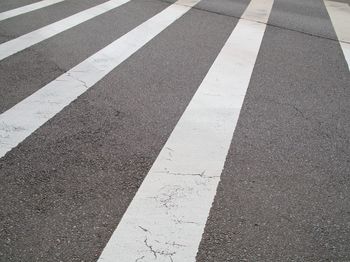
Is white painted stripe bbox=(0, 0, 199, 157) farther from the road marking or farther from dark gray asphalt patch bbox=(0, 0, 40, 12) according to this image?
the road marking

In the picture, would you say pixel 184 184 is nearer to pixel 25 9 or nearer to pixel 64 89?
pixel 64 89

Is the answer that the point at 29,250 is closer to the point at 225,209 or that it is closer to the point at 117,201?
the point at 117,201

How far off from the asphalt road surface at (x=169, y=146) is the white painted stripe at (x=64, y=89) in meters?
0.02

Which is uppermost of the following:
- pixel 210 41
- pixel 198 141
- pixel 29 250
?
pixel 210 41

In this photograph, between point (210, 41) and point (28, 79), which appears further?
point (210, 41)

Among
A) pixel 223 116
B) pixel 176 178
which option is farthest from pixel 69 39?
pixel 176 178

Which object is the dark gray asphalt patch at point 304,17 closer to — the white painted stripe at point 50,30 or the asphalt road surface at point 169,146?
the asphalt road surface at point 169,146

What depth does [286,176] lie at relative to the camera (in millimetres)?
3297

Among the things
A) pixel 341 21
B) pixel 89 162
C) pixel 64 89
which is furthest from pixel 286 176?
pixel 341 21

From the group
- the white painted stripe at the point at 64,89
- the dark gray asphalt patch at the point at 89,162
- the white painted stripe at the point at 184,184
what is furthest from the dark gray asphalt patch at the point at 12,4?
the white painted stripe at the point at 184,184

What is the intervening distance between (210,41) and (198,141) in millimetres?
3139

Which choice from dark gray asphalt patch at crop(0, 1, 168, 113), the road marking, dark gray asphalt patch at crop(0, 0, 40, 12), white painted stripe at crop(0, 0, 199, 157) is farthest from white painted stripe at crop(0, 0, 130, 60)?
the road marking

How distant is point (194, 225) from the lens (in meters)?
2.72

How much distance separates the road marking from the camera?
675 centimetres
